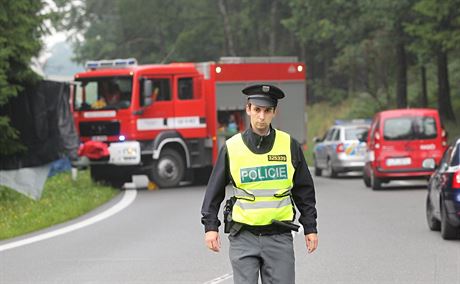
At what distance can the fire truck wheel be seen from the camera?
2781cm

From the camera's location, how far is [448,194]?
47.3ft

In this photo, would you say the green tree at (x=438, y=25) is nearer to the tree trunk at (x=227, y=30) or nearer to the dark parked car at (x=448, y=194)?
the dark parked car at (x=448, y=194)

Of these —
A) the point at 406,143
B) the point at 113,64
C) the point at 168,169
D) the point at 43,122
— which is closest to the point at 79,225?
the point at 43,122

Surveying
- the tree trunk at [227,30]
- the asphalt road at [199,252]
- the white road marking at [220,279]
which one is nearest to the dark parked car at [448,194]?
the asphalt road at [199,252]

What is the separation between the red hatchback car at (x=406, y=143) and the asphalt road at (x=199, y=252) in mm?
4000

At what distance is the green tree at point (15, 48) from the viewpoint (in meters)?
21.8

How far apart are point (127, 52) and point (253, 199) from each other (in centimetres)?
7920

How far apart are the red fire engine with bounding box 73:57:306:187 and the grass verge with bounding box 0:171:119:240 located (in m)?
1.00

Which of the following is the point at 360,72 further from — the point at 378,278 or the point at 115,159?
the point at 378,278

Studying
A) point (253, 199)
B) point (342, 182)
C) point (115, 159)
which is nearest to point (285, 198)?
point (253, 199)

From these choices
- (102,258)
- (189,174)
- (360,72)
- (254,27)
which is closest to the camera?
(102,258)

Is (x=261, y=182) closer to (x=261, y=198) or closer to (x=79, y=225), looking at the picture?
(x=261, y=198)

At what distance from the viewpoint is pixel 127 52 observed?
85500 millimetres

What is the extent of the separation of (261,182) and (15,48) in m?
16.4
